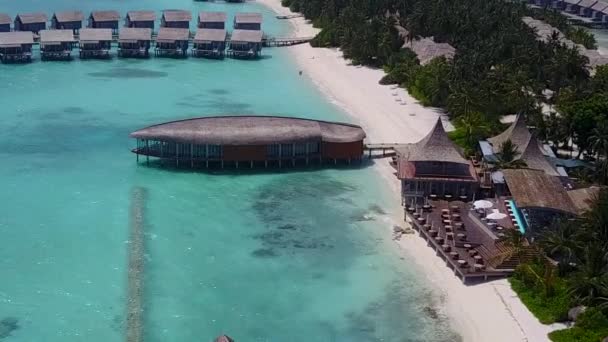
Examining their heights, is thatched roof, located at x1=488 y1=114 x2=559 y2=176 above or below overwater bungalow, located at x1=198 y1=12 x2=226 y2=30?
below

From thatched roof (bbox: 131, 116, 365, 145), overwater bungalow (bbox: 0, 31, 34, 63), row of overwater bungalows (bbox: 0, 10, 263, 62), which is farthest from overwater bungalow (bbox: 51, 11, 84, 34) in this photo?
thatched roof (bbox: 131, 116, 365, 145)

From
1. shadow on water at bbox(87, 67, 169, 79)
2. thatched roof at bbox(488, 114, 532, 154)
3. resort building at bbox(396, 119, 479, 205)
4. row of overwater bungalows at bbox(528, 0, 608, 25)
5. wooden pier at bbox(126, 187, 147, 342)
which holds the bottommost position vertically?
wooden pier at bbox(126, 187, 147, 342)

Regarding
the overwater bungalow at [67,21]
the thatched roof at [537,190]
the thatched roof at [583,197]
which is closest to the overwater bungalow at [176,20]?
the overwater bungalow at [67,21]

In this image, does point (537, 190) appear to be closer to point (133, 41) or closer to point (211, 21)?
point (133, 41)

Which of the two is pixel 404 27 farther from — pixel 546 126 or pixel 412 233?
pixel 412 233

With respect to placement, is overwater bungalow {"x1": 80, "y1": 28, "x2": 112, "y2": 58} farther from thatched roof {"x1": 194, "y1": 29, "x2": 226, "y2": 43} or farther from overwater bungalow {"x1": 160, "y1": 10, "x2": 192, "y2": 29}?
overwater bungalow {"x1": 160, "y1": 10, "x2": 192, "y2": 29}
